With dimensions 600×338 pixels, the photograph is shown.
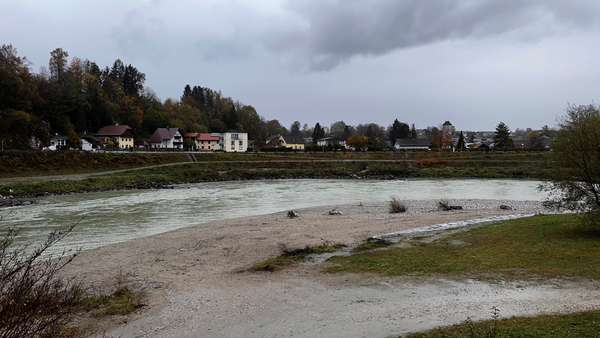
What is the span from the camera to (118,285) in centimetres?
1282

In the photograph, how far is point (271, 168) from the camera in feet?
233

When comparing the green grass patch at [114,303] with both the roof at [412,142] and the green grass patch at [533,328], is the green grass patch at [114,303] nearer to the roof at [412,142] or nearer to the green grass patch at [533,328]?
the green grass patch at [533,328]

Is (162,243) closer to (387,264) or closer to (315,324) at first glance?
(387,264)

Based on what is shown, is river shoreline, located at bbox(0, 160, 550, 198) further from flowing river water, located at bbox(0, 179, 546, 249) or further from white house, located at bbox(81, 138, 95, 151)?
white house, located at bbox(81, 138, 95, 151)

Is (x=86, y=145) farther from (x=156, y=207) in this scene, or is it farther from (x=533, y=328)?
(x=533, y=328)

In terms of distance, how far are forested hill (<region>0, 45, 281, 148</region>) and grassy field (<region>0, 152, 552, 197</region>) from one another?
769 inches

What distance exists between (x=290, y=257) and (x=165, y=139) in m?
94.4

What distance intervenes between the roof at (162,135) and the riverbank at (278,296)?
89.6 m

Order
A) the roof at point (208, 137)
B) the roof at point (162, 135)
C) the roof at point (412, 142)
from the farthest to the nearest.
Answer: the roof at point (412, 142)
the roof at point (208, 137)
the roof at point (162, 135)

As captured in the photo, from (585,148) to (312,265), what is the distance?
9.90 meters

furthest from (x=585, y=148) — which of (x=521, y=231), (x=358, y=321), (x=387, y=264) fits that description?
(x=358, y=321)

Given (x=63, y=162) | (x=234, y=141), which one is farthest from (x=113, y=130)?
(x=63, y=162)

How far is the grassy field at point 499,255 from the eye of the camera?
11906mm

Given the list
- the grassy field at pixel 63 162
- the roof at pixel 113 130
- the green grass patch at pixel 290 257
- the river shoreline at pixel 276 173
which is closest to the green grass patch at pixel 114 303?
the green grass patch at pixel 290 257
